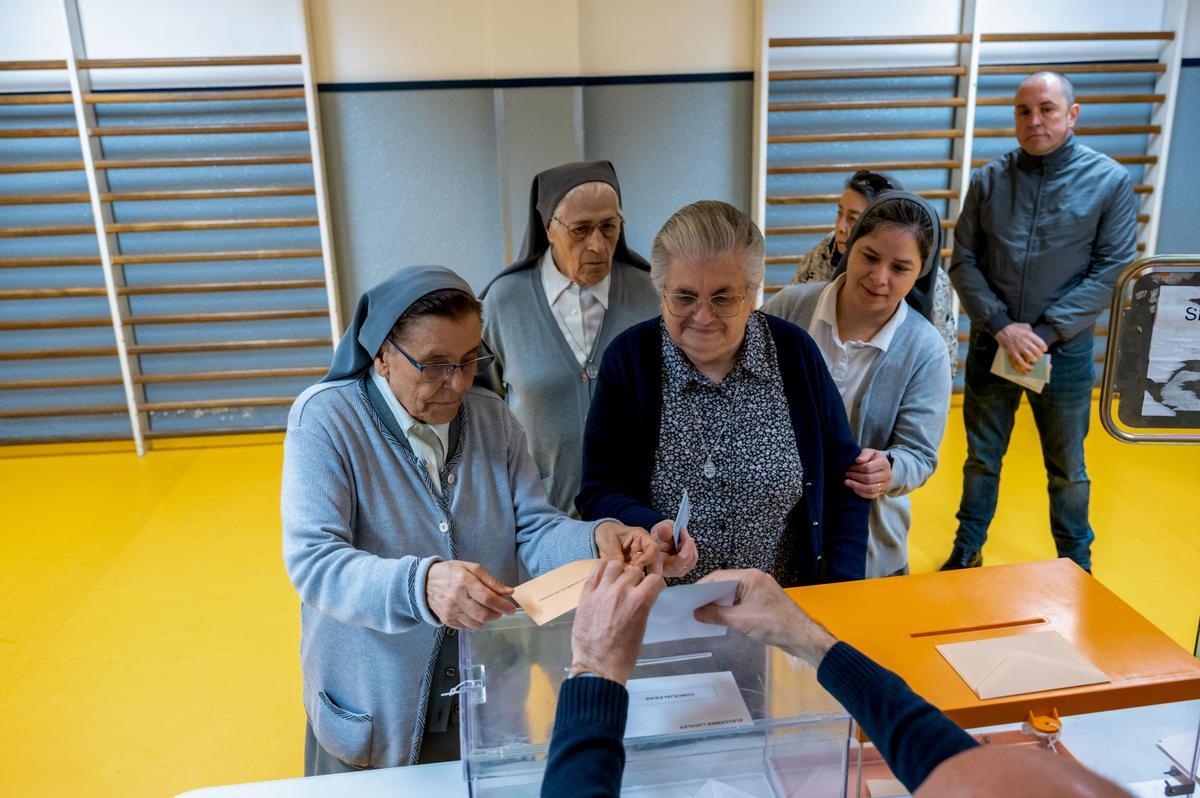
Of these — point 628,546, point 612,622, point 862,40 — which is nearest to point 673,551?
point 628,546

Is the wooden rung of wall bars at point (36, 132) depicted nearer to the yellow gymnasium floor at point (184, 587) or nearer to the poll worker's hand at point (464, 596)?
the yellow gymnasium floor at point (184, 587)

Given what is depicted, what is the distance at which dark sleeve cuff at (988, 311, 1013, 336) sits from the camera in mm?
3102

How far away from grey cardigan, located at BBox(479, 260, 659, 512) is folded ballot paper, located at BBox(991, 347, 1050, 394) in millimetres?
1420

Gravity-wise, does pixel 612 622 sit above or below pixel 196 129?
below

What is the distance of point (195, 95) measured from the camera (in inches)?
181

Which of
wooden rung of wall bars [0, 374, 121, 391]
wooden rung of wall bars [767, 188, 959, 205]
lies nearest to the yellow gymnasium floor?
wooden rung of wall bars [0, 374, 121, 391]

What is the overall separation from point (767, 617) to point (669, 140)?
404 cm

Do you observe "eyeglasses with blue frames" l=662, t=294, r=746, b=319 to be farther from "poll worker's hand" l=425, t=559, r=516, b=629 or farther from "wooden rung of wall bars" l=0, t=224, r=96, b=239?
"wooden rung of wall bars" l=0, t=224, r=96, b=239

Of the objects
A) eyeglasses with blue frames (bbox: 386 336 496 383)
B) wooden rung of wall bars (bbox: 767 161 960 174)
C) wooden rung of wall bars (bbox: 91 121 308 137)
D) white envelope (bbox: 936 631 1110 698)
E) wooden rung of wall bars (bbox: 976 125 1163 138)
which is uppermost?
wooden rung of wall bars (bbox: 91 121 308 137)

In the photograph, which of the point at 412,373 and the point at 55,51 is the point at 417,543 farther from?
the point at 55,51

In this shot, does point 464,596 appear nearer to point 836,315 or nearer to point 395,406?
point 395,406

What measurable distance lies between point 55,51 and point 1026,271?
476 cm

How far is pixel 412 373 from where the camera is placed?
147 centimetres

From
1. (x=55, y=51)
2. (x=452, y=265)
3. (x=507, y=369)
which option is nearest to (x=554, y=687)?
(x=507, y=369)
